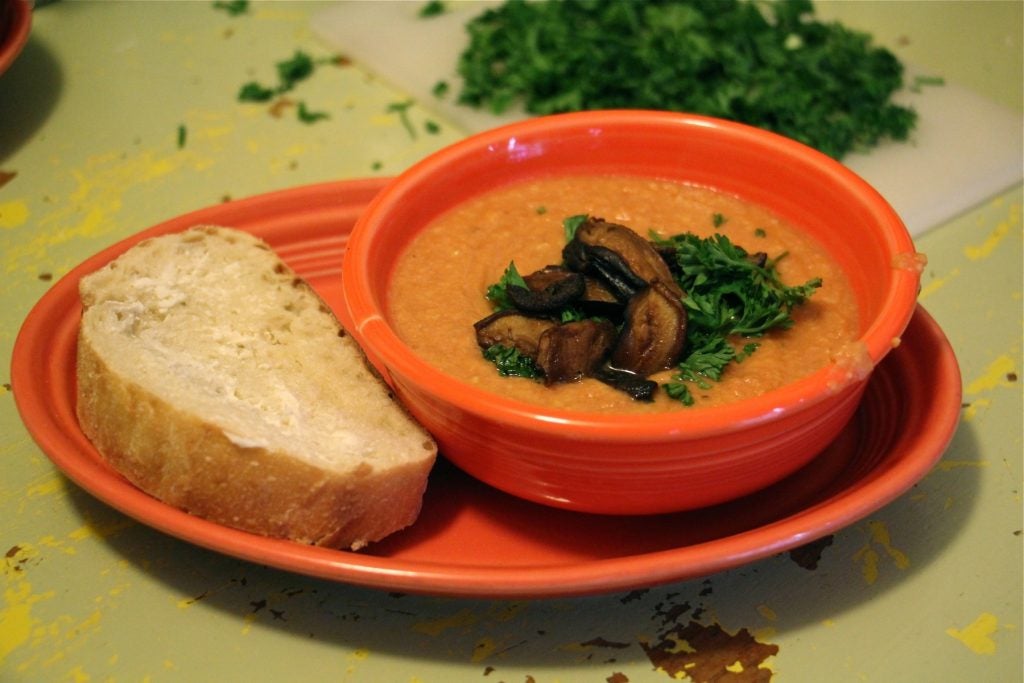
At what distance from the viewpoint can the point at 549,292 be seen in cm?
240

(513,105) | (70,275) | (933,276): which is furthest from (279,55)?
(933,276)

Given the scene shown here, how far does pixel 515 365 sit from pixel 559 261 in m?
0.49

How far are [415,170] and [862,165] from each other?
6.13ft

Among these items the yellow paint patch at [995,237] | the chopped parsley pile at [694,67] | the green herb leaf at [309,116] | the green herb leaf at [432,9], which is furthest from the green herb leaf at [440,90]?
the yellow paint patch at [995,237]

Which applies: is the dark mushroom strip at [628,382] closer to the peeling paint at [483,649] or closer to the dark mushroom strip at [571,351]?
the dark mushroom strip at [571,351]

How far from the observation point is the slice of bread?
7.12 ft

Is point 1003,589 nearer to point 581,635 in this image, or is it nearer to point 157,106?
point 581,635

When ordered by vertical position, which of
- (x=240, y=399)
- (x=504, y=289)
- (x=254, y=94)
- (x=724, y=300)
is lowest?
(x=254, y=94)

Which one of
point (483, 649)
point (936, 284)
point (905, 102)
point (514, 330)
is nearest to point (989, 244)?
point (936, 284)

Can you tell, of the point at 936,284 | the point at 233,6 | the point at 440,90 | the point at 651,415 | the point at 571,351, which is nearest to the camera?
the point at 651,415

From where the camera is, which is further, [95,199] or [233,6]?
[233,6]

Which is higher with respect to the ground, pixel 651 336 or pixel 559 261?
pixel 651 336

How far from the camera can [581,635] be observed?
2160 millimetres

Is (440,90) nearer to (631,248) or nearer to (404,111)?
(404,111)
